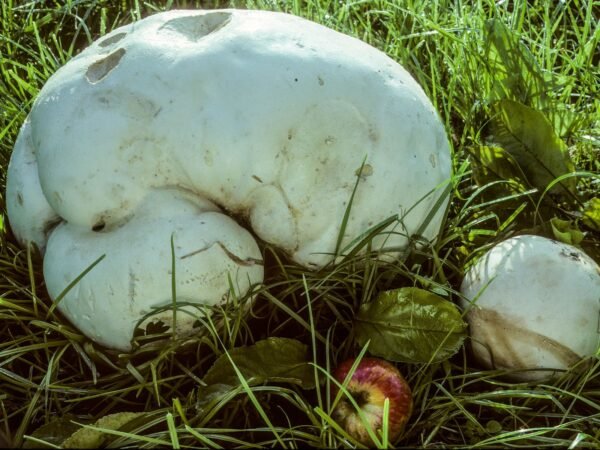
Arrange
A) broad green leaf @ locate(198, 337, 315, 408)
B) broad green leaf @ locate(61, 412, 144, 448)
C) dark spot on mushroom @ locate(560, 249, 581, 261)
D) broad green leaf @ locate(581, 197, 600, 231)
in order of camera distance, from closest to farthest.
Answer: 1. broad green leaf @ locate(61, 412, 144, 448)
2. broad green leaf @ locate(198, 337, 315, 408)
3. dark spot on mushroom @ locate(560, 249, 581, 261)
4. broad green leaf @ locate(581, 197, 600, 231)

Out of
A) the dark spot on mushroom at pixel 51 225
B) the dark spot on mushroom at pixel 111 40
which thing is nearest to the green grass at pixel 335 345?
the dark spot on mushroom at pixel 51 225

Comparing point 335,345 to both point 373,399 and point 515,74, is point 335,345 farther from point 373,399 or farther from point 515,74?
point 515,74

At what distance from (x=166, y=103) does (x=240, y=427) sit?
0.81m

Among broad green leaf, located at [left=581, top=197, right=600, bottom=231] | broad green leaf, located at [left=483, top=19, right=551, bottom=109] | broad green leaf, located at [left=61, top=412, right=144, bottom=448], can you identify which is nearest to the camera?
broad green leaf, located at [left=61, top=412, right=144, bottom=448]

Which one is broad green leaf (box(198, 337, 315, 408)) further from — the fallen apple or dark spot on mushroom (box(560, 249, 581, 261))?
dark spot on mushroom (box(560, 249, 581, 261))

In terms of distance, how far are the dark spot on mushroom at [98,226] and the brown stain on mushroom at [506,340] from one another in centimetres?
96

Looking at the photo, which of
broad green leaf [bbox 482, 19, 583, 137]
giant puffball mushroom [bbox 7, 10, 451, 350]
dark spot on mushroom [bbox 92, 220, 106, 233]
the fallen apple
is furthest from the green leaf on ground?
broad green leaf [bbox 482, 19, 583, 137]

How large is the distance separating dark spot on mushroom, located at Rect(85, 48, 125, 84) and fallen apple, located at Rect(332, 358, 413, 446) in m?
0.94

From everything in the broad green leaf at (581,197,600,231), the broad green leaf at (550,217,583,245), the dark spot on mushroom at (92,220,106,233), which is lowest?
the broad green leaf at (581,197,600,231)

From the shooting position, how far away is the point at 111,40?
2.04m

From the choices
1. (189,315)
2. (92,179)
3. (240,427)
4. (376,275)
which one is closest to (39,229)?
(92,179)

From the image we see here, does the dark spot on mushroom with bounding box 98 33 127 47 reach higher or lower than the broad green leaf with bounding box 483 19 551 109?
higher

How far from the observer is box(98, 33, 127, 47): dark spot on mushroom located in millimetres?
2039

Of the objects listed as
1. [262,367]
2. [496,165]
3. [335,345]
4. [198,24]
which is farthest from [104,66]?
[496,165]
